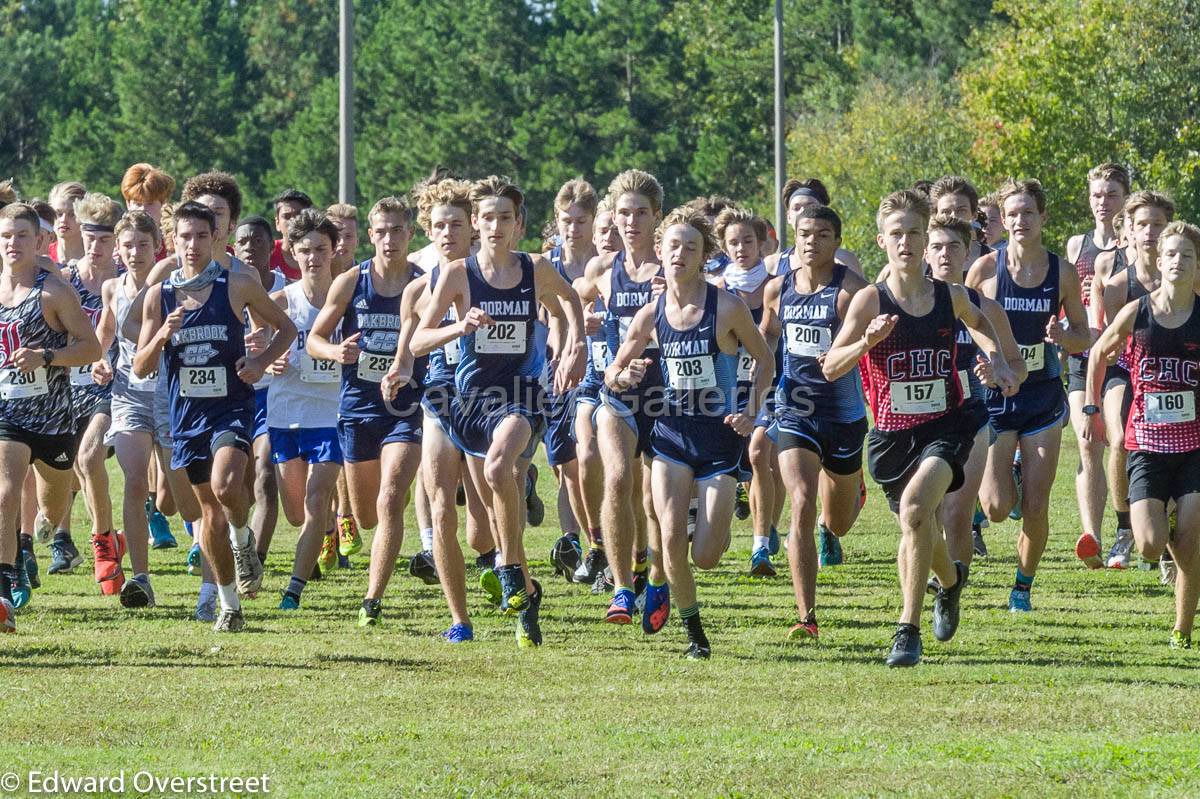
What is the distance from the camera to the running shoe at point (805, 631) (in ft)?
30.8

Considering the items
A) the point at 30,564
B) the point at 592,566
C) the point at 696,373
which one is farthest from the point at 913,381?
the point at 30,564

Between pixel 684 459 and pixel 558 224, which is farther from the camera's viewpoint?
pixel 558 224

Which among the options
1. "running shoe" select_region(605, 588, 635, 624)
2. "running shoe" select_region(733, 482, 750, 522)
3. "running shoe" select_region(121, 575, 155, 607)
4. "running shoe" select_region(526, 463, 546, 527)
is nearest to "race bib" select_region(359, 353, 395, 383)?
"running shoe" select_region(121, 575, 155, 607)

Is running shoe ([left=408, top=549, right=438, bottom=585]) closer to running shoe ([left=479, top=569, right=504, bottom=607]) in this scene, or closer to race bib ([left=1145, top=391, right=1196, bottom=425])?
running shoe ([left=479, top=569, right=504, bottom=607])

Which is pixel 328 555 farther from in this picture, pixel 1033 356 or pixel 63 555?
pixel 1033 356

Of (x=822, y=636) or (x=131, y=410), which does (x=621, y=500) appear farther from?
(x=131, y=410)

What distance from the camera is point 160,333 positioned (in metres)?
9.57

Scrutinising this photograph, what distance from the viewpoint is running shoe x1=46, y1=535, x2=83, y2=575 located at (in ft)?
40.3

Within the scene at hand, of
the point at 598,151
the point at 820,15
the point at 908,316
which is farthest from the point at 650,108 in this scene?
the point at 908,316

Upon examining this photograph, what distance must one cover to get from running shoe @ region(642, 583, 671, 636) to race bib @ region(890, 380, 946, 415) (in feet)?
4.60

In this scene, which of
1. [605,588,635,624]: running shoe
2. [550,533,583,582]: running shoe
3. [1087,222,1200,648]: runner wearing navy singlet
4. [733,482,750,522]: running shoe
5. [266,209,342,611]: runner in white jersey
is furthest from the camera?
[733,482,750,522]: running shoe

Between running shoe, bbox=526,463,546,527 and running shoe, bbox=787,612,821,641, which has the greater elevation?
running shoe, bbox=526,463,546,527

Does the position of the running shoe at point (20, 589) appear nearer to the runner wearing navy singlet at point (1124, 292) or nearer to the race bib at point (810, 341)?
the race bib at point (810, 341)

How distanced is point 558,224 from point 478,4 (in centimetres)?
5226
